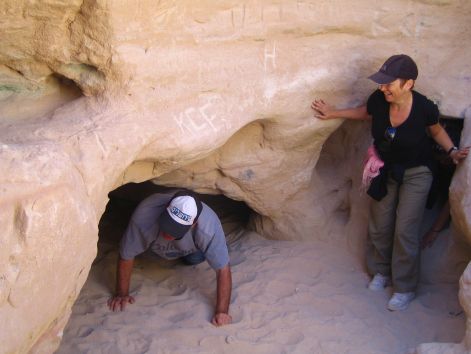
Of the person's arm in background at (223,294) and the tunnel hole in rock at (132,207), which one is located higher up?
the person's arm in background at (223,294)

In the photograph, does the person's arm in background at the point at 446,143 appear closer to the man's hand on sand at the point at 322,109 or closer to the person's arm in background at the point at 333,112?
the person's arm in background at the point at 333,112

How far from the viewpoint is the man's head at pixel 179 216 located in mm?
3381

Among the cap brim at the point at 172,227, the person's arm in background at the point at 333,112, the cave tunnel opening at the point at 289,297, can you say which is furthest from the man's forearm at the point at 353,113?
the cap brim at the point at 172,227

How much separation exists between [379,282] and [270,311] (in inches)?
29.7

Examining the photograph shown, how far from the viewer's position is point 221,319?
11.9ft

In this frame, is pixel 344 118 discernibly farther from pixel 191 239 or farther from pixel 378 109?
pixel 191 239

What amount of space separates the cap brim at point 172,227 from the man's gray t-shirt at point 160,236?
5.7 inches

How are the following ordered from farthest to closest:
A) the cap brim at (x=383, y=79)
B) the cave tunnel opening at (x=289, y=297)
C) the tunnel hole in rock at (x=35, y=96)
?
the cave tunnel opening at (x=289, y=297) < the cap brim at (x=383, y=79) < the tunnel hole in rock at (x=35, y=96)

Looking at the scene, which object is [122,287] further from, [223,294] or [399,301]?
[399,301]

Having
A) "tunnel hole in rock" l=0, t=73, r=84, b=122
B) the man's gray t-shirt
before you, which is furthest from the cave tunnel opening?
"tunnel hole in rock" l=0, t=73, r=84, b=122

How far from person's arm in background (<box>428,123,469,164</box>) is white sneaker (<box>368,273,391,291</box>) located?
3.06ft

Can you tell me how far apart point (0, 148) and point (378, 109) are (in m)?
2.13

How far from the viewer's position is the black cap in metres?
3.27

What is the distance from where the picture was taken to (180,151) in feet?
10.5
